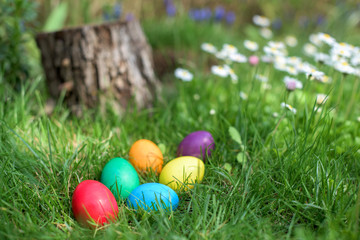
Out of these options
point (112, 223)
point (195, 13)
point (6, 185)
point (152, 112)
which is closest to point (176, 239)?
point (112, 223)

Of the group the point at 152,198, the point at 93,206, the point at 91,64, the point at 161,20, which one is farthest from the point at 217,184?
the point at 161,20

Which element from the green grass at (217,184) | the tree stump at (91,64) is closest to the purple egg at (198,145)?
the green grass at (217,184)

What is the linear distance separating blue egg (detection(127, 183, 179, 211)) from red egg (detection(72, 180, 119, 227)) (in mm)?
102

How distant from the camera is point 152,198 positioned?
1.40m

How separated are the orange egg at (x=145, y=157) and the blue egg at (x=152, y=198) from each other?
28 cm

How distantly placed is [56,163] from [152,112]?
1.10 metres

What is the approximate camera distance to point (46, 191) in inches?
56.9

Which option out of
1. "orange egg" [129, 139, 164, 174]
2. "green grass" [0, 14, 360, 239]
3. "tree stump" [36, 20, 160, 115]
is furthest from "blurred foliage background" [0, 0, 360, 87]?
"orange egg" [129, 139, 164, 174]

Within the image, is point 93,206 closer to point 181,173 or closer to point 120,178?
point 120,178

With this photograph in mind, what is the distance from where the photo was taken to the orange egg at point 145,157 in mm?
1712

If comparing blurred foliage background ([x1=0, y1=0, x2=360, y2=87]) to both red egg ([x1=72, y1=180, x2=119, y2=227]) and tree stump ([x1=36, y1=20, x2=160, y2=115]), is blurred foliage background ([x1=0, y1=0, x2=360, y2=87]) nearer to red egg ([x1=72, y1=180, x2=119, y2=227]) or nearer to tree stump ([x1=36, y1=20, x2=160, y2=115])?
tree stump ([x1=36, y1=20, x2=160, y2=115])

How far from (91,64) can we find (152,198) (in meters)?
1.43

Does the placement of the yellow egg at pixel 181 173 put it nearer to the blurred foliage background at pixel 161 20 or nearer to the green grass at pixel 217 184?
the green grass at pixel 217 184

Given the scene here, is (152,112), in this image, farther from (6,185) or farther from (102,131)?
(6,185)
